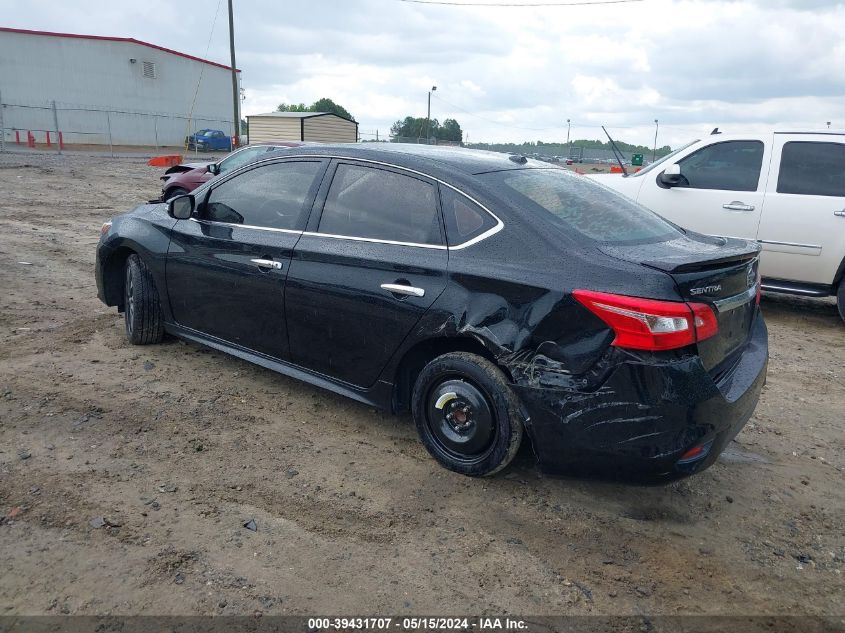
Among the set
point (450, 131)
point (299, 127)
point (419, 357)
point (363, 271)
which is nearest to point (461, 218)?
point (363, 271)

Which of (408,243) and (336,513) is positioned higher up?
(408,243)

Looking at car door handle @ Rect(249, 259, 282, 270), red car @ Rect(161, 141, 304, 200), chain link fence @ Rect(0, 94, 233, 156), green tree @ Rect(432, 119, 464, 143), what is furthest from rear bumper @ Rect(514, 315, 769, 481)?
green tree @ Rect(432, 119, 464, 143)

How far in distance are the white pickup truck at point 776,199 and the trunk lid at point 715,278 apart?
12.2ft

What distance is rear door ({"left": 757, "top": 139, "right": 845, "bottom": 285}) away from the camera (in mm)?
6586

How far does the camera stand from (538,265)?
313cm

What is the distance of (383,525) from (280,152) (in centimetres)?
253

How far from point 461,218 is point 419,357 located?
0.78 meters

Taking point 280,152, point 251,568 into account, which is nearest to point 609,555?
point 251,568

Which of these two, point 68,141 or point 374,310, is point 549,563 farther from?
point 68,141

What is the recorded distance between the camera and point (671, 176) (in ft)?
23.0

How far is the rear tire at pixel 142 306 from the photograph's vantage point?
16.5 feet

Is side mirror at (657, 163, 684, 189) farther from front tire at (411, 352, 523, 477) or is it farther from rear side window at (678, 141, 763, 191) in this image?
front tire at (411, 352, 523, 477)

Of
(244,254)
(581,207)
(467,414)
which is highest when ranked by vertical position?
(581,207)

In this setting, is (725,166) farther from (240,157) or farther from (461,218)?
(240,157)
